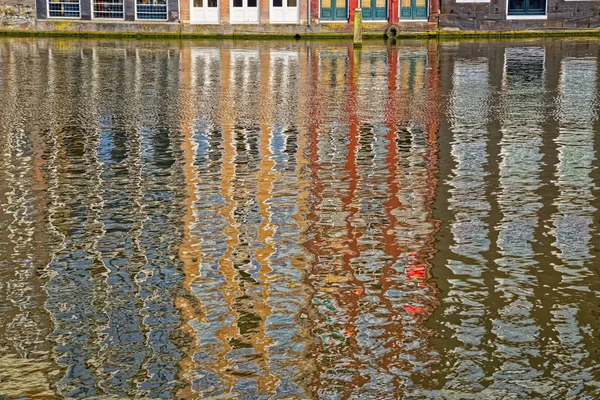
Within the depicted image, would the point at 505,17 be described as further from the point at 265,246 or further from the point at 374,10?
the point at 265,246

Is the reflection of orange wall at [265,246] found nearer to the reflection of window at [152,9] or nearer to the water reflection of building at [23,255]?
the water reflection of building at [23,255]

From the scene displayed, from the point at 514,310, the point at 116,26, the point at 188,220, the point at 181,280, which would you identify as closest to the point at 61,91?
the point at 188,220

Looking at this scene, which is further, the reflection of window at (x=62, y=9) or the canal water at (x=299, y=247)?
the reflection of window at (x=62, y=9)

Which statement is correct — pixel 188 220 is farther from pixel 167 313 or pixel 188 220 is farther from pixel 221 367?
pixel 221 367

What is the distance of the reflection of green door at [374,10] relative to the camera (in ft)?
171

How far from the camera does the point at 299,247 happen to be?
38.1 ft

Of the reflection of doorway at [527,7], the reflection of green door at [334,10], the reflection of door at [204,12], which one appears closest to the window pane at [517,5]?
the reflection of doorway at [527,7]

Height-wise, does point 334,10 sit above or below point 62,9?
below

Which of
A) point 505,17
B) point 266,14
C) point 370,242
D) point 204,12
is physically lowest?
point 370,242

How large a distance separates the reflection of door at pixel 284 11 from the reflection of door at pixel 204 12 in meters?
2.88

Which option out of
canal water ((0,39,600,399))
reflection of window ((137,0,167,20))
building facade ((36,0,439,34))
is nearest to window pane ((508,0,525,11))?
building facade ((36,0,439,34))

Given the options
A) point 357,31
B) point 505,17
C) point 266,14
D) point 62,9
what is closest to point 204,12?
point 266,14

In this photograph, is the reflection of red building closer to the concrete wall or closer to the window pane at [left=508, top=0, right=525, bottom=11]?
the concrete wall

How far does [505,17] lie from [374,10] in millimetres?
6772
